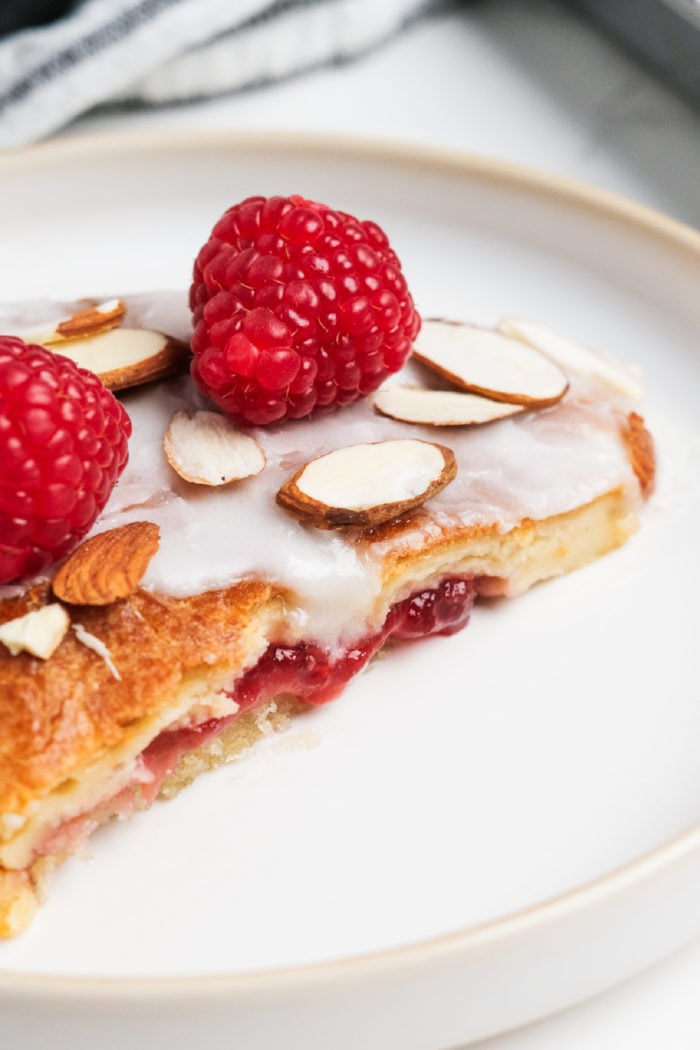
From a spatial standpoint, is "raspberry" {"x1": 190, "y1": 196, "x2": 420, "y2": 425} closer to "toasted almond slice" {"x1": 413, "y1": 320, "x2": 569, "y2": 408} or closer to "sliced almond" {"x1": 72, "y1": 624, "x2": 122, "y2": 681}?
"toasted almond slice" {"x1": 413, "y1": 320, "x2": 569, "y2": 408}

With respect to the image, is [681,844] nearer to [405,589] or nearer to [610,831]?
[610,831]

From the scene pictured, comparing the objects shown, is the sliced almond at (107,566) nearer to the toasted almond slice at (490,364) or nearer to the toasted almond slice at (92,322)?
the toasted almond slice at (92,322)

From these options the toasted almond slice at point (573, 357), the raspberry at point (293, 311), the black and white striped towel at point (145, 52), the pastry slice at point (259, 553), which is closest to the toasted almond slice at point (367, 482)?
the pastry slice at point (259, 553)

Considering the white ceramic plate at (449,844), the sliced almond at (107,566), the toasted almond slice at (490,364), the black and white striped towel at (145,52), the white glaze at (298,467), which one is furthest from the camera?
the black and white striped towel at (145,52)

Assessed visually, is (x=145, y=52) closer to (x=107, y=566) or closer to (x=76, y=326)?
(x=76, y=326)

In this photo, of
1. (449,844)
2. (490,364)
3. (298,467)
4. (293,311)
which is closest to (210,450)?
(298,467)

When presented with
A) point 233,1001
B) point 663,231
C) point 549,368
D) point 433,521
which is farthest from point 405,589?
point 663,231

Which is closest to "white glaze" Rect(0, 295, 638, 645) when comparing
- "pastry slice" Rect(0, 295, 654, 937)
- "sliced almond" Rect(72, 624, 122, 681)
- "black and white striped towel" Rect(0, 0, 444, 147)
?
"pastry slice" Rect(0, 295, 654, 937)
